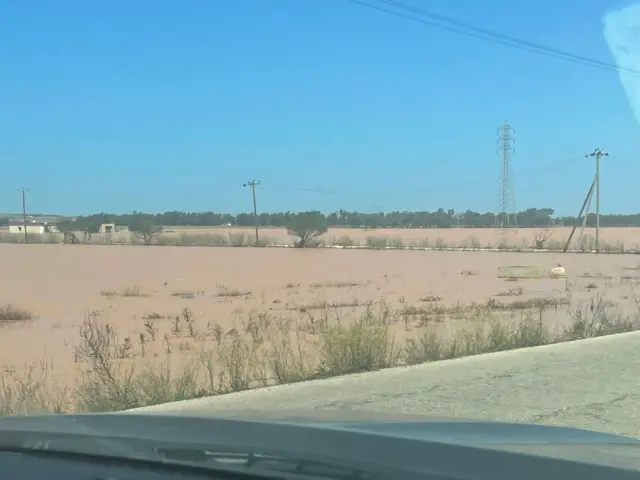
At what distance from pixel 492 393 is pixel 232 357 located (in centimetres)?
385

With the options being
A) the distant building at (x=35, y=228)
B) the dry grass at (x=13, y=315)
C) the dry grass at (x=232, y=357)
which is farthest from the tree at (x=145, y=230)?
the dry grass at (x=232, y=357)

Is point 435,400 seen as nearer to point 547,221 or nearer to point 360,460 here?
point 360,460

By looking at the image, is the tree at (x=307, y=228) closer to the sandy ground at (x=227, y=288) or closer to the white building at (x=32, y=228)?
the sandy ground at (x=227, y=288)

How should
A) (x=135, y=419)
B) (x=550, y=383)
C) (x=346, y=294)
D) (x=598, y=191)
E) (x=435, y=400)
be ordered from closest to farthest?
(x=135, y=419)
(x=435, y=400)
(x=550, y=383)
(x=346, y=294)
(x=598, y=191)

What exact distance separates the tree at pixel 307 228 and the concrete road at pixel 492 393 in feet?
236

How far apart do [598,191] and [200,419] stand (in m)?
62.9

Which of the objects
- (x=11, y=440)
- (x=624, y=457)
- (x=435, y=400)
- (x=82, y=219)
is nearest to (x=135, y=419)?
(x=11, y=440)

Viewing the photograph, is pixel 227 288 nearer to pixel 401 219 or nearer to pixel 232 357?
pixel 232 357

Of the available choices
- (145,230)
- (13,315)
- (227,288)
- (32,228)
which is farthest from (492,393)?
(32,228)

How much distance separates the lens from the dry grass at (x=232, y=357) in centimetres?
897

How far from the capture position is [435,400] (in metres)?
8.30

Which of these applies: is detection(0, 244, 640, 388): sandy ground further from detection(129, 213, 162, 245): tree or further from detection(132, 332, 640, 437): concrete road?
detection(129, 213, 162, 245): tree

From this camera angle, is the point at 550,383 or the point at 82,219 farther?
the point at 82,219

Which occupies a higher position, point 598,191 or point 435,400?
point 598,191
